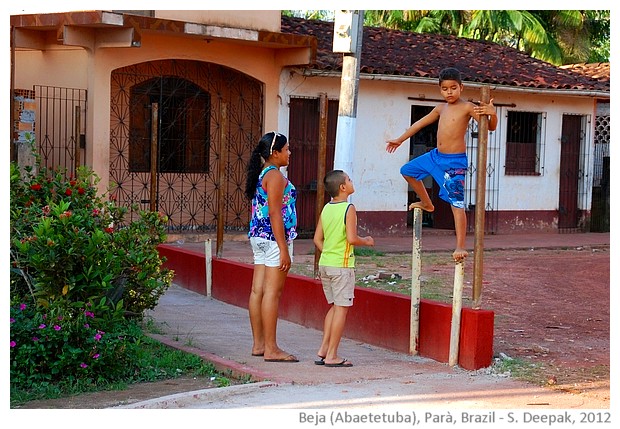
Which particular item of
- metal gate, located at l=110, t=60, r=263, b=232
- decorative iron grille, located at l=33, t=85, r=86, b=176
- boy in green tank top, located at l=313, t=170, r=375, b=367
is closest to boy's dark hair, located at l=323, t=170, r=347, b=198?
boy in green tank top, located at l=313, t=170, r=375, b=367

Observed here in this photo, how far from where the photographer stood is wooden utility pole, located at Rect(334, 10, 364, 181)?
1020 centimetres

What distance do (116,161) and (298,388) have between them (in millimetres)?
9596

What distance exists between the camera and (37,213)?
7.32m

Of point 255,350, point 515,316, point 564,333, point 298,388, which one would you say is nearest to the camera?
point 298,388

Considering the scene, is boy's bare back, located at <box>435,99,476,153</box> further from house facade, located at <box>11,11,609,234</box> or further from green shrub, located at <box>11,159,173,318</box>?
house facade, located at <box>11,11,609,234</box>

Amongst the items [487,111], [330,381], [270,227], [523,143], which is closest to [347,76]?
[487,111]

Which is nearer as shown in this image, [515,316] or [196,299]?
[515,316]

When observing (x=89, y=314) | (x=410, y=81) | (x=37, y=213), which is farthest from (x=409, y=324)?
(x=410, y=81)

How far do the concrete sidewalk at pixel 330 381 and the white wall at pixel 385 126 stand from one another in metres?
7.85

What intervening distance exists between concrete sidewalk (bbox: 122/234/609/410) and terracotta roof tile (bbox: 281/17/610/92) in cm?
802

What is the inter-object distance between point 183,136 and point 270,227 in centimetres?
922

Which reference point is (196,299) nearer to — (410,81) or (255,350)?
(255,350)

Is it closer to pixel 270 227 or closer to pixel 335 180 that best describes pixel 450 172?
pixel 335 180

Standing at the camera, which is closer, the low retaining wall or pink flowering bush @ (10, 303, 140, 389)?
pink flowering bush @ (10, 303, 140, 389)
